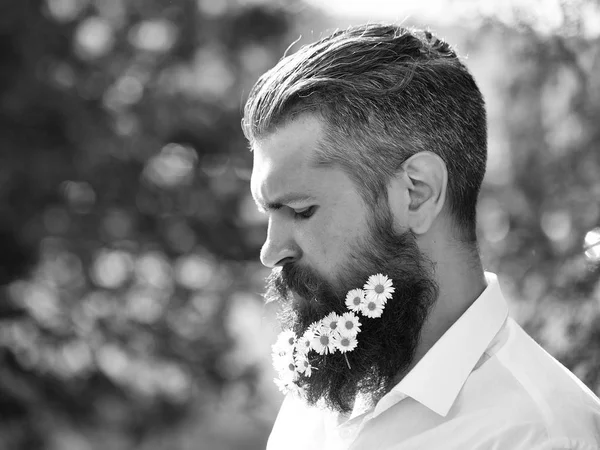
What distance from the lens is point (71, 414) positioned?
6.66 metres

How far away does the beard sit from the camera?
1.94 metres

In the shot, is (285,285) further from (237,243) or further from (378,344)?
(237,243)

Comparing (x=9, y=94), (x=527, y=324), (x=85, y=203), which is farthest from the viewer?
(x=85, y=203)

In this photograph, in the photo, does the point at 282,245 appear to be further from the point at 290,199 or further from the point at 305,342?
the point at 305,342

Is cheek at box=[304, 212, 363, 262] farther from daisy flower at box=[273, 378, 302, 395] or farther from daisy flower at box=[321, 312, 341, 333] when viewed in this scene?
daisy flower at box=[273, 378, 302, 395]

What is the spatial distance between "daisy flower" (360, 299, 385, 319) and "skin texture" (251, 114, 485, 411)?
31 millimetres

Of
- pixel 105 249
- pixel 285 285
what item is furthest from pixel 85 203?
pixel 285 285

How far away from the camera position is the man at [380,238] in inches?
75.3

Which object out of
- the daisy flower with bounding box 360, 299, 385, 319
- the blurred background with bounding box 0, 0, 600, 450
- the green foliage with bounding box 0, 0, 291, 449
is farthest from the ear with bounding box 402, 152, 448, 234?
the green foliage with bounding box 0, 0, 291, 449

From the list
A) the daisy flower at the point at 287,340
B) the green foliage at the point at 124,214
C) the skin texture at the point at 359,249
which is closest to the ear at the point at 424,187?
the skin texture at the point at 359,249

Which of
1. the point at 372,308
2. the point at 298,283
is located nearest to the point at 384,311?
the point at 372,308

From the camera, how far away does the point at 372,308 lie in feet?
6.33

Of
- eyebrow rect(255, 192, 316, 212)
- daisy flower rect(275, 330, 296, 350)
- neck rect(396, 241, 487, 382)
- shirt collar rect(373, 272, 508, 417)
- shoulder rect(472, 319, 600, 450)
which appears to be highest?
eyebrow rect(255, 192, 316, 212)

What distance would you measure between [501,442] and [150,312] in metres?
5.38
